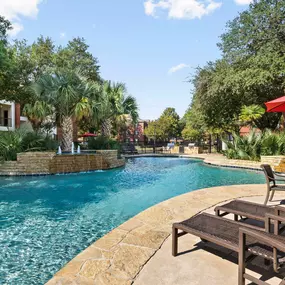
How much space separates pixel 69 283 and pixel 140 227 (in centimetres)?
154

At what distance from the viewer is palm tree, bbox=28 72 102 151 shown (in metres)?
13.0

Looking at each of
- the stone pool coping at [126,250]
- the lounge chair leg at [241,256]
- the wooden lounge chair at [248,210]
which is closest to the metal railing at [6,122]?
the stone pool coping at [126,250]

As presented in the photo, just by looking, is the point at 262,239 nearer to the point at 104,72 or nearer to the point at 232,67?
the point at 232,67

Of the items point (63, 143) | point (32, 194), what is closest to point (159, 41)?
point (63, 143)

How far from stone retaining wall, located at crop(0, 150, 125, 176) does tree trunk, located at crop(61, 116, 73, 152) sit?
1964 mm

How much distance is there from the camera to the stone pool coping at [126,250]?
229cm

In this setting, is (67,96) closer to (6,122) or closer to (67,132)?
(67,132)

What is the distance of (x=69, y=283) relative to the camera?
7.23 feet

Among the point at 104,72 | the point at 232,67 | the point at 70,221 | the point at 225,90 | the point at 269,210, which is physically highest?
the point at 104,72

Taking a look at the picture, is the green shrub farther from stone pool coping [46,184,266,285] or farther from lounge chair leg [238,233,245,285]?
lounge chair leg [238,233,245,285]

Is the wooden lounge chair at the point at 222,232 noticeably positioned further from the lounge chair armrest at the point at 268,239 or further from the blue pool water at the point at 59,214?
the blue pool water at the point at 59,214

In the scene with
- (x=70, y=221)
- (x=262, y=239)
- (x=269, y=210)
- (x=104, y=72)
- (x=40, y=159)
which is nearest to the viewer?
(x=262, y=239)

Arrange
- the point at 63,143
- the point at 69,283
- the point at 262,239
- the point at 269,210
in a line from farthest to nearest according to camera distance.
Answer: the point at 63,143 < the point at 269,210 < the point at 69,283 < the point at 262,239

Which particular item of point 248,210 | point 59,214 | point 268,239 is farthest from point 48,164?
point 268,239
